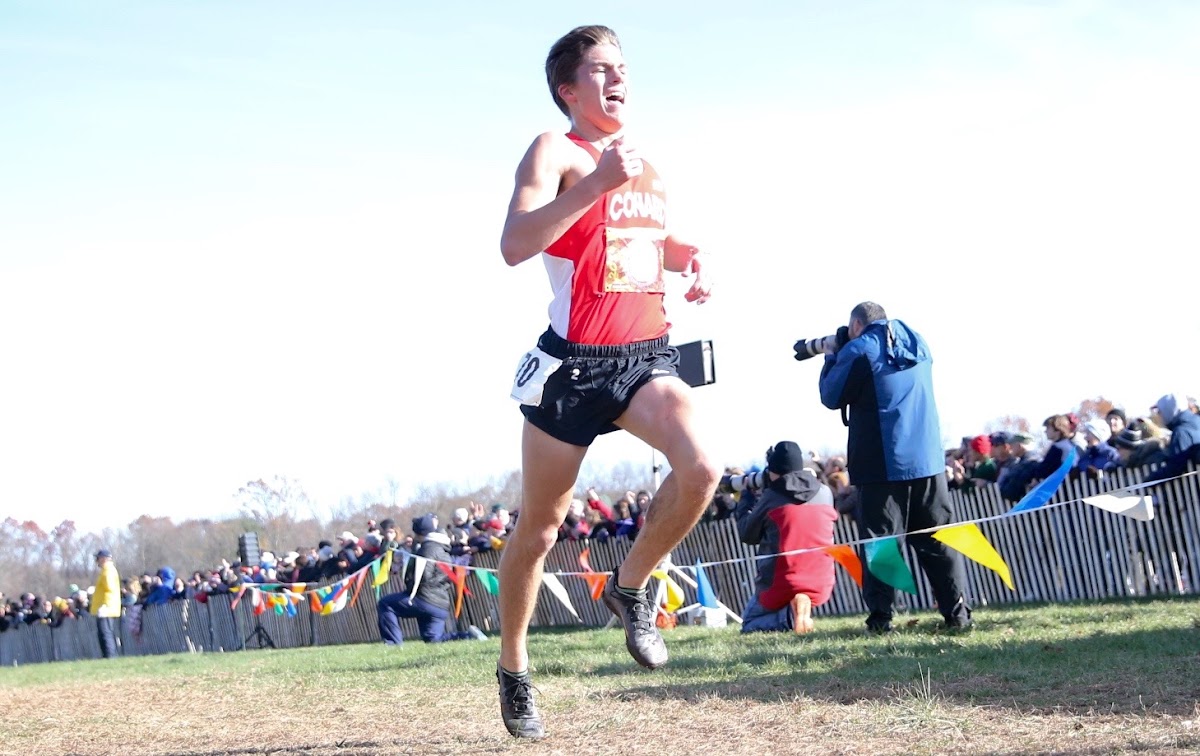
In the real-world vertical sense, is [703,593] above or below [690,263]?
below

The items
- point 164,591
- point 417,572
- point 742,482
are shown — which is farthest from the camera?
point 164,591

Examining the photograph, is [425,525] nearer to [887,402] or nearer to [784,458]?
[784,458]

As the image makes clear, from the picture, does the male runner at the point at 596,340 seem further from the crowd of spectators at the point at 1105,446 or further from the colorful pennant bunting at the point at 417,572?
the colorful pennant bunting at the point at 417,572

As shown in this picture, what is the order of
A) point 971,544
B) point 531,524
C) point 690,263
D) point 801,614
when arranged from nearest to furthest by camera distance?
point 531,524 → point 690,263 → point 971,544 → point 801,614

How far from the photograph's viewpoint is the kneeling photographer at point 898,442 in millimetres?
7945

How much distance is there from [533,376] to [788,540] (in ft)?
19.3

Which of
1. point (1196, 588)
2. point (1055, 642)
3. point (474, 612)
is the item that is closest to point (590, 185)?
point (1055, 642)

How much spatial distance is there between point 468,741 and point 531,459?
122 cm

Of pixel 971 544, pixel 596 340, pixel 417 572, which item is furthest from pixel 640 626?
pixel 417 572

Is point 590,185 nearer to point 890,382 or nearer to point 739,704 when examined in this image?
point 739,704

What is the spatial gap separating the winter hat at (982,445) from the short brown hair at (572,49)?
30.7 ft

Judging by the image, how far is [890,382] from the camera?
26.1ft

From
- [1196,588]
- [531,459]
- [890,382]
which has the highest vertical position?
[890,382]

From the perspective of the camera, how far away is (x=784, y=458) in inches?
392
